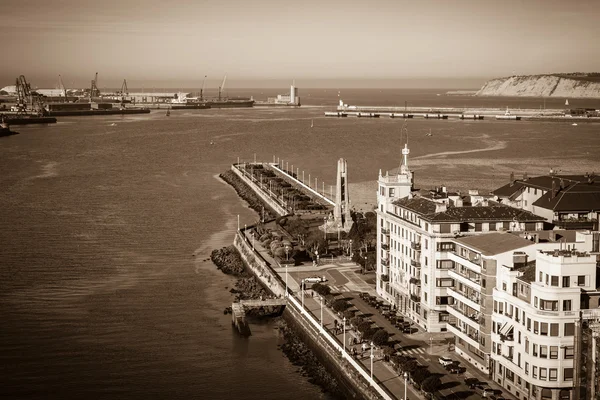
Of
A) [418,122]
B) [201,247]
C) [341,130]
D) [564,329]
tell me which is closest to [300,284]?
[201,247]

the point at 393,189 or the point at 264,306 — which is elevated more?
the point at 393,189

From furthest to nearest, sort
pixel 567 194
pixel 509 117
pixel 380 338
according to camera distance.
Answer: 1. pixel 509 117
2. pixel 567 194
3. pixel 380 338

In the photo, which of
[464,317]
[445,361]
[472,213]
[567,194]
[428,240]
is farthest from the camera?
[567,194]

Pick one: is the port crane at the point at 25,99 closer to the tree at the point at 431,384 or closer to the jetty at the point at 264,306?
the jetty at the point at 264,306

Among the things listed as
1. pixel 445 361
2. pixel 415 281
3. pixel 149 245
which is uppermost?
pixel 415 281

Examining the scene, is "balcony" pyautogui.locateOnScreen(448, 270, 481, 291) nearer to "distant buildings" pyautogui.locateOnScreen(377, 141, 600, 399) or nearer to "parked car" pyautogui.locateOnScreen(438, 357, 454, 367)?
"distant buildings" pyautogui.locateOnScreen(377, 141, 600, 399)

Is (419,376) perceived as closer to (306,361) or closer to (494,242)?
(494,242)

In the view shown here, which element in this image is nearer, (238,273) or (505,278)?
(505,278)

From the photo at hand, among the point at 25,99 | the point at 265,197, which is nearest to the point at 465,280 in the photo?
the point at 265,197
